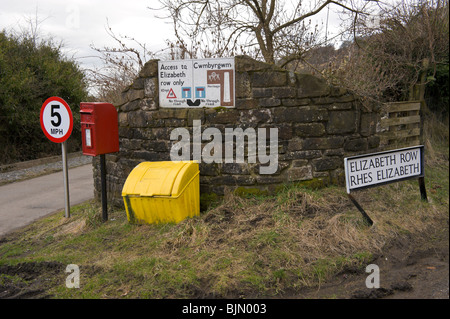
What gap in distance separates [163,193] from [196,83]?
183 centimetres

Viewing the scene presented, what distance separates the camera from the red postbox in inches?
234

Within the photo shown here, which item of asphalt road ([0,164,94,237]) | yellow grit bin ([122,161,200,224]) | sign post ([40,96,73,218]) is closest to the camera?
yellow grit bin ([122,161,200,224])

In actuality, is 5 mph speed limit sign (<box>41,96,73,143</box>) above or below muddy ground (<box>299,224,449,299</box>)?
above

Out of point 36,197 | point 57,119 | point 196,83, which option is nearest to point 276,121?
point 196,83

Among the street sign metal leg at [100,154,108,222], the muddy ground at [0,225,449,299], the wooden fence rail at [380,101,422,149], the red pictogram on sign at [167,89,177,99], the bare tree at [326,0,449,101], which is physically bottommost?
the muddy ground at [0,225,449,299]

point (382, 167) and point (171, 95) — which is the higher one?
point (171, 95)

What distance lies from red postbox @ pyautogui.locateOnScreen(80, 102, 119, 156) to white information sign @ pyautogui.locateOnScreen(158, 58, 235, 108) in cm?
Answer: 82

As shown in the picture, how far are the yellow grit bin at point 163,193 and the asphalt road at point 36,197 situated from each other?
2574 millimetres

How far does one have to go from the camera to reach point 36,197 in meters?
8.74

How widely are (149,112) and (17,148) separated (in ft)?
28.5

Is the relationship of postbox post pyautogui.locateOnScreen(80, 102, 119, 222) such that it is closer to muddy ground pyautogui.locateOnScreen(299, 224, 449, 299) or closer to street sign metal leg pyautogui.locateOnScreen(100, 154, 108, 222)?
street sign metal leg pyautogui.locateOnScreen(100, 154, 108, 222)

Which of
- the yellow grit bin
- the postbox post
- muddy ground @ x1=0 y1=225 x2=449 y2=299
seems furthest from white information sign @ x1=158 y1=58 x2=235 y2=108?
muddy ground @ x1=0 y1=225 x2=449 y2=299

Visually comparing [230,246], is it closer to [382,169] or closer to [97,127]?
[382,169]
